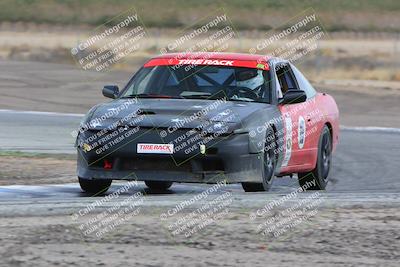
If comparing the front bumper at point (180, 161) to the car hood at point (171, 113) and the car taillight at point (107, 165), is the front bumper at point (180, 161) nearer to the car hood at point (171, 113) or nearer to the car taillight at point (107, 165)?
the car taillight at point (107, 165)

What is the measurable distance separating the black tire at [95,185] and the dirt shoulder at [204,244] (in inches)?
115

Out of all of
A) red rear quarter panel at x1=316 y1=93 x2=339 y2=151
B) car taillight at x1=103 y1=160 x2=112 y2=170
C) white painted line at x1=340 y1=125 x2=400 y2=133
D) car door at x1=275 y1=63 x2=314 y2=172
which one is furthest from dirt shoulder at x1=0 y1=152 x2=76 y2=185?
white painted line at x1=340 y1=125 x2=400 y2=133

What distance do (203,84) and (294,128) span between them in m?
1.03

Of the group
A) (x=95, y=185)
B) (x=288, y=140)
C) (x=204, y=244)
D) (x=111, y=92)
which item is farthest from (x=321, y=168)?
(x=204, y=244)

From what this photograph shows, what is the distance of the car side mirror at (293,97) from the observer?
11.1 metres

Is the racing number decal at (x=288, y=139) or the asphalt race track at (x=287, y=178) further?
the racing number decal at (x=288, y=139)

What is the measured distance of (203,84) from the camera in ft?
36.6

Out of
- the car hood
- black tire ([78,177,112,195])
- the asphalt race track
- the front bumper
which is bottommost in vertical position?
the asphalt race track

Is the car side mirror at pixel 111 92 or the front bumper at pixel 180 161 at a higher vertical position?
the car side mirror at pixel 111 92

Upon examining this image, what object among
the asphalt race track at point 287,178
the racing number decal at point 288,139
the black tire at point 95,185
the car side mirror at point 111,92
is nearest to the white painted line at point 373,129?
the asphalt race track at point 287,178

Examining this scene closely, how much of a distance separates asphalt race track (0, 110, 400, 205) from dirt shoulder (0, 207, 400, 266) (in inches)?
51.3

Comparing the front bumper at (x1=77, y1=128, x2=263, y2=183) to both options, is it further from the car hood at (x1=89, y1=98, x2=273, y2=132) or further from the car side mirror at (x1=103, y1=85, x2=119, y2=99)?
the car side mirror at (x1=103, y1=85, x2=119, y2=99)

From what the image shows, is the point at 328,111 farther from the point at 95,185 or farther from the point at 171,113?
the point at 95,185

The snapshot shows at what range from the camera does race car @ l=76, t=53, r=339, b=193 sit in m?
9.95
